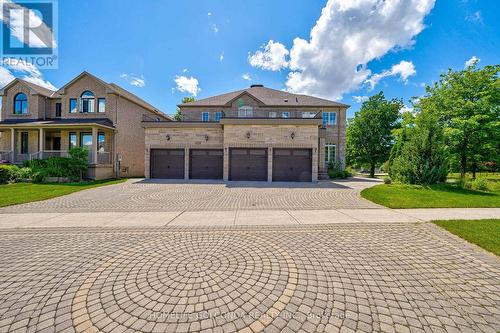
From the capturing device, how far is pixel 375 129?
28.0 metres

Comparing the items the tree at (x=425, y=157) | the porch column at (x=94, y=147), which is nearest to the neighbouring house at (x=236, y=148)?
the porch column at (x=94, y=147)

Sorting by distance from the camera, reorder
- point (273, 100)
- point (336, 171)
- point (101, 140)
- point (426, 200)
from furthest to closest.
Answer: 1. point (273, 100)
2. point (336, 171)
3. point (101, 140)
4. point (426, 200)

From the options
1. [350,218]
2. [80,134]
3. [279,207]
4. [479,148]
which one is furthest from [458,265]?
[80,134]

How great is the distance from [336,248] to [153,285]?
371cm

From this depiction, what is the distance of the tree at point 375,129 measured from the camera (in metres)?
28.0

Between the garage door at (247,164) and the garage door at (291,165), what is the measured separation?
3.58ft

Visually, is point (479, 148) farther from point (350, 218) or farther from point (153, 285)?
point (153, 285)

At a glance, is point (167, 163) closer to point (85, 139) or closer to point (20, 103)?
point (85, 139)

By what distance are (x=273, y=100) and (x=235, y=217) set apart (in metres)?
21.4

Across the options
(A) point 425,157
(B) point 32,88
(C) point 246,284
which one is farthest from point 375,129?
(B) point 32,88

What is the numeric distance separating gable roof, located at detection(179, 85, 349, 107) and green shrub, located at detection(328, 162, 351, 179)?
7.28 metres

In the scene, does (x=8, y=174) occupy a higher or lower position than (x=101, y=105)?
lower

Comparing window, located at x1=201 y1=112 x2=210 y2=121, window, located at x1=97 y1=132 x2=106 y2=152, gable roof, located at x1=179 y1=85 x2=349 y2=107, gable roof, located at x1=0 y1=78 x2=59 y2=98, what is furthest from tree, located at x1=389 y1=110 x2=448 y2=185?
gable roof, located at x1=0 y1=78 x2=59 y2=98

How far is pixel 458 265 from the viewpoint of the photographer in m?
3.83
